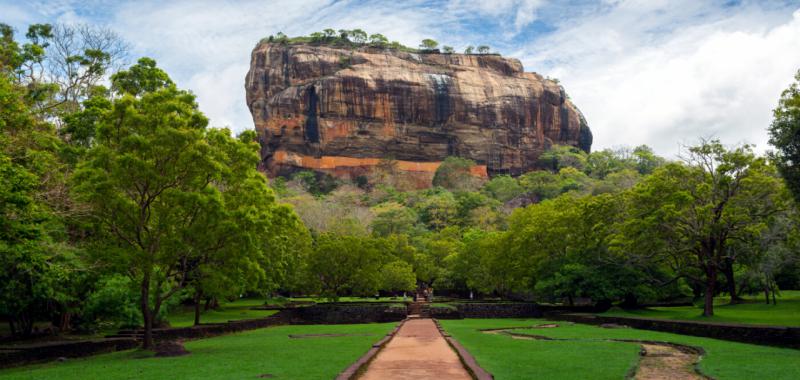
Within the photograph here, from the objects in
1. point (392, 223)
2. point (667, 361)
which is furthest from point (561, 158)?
point (667, 361)

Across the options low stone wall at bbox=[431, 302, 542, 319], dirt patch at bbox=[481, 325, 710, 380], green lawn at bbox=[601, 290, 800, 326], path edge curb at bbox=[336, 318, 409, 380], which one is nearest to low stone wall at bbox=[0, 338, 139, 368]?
path edge curb at bbox=[336, 318, 409, 380]

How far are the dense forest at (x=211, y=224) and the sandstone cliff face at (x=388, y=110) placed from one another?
6538cm

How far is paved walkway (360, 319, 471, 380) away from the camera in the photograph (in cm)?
1150

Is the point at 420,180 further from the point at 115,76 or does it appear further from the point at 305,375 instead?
the point at 305,375

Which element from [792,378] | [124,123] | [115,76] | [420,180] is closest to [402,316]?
[115,76]

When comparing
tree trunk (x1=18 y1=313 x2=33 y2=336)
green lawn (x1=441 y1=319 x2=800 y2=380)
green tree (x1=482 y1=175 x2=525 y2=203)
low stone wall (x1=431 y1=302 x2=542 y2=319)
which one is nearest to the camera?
green lawn (x1=441 y1=319 x2=800 y2=380)

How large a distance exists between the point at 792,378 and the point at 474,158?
10933cm

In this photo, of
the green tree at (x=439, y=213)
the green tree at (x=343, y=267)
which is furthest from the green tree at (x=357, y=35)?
the green tree at (x=343, y=267)

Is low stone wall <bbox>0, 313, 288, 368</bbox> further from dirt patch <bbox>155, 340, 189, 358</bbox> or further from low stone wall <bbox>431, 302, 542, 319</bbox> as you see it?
low stone wall <bbox>431, 302, 542, 319</bbox>

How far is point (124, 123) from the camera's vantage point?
16.0 m

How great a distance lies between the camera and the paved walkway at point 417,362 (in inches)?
453

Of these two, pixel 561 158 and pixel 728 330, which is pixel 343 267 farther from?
pixel 561 158

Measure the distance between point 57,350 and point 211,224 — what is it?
5704 millimetres

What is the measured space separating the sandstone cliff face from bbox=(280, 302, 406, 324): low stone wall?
256ft
